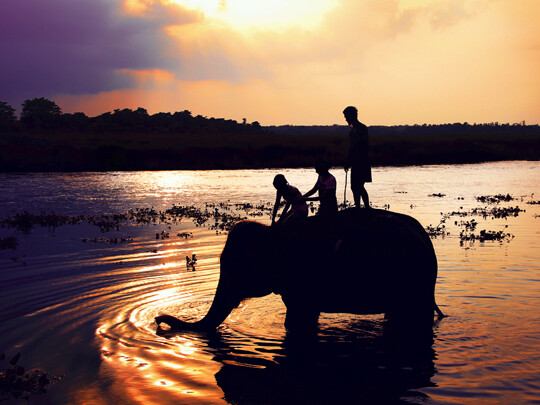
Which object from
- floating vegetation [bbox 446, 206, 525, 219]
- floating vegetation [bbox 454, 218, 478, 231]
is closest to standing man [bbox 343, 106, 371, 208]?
floating vegetation [bbox 454, 218, 478, 231]

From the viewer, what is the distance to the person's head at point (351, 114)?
10.3 meters

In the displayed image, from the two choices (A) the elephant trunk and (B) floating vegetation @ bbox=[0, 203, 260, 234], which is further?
(B) floating vegetation @ bbox=[0, 203, 260, 234]

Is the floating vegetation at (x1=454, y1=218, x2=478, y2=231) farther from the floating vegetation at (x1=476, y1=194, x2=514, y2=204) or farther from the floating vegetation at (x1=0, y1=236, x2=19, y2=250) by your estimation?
the floating vegetation at (x1=0, y1=236, x2=19, y2=250)

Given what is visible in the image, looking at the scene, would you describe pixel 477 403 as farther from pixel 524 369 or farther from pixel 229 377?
pixel 229 377

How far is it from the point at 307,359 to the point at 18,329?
16.0 feet

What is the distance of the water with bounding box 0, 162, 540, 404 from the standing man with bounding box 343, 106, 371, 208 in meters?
2.38

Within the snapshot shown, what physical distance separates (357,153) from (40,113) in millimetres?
114857

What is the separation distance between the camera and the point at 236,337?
362 inches

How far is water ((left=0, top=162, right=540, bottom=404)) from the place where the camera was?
23.7 feet

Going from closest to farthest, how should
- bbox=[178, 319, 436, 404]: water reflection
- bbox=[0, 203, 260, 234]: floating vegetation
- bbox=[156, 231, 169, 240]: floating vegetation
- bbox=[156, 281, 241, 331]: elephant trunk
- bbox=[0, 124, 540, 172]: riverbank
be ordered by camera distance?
bbox=[178, 319, 436, 404]: water reflection → bbox=[156, 281, 241, 331]: elephant trunk → bbox=[156, 231, 169, 240]: floating vegetation → bbox=[0, 203, 260, 234]: floating vegetation → bbox=[0, 124, 540, 172]: riverbank

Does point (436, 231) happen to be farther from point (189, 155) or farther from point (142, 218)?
point (189, 155)

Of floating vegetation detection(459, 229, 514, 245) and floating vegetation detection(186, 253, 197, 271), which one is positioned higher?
floating vegetation detection(459, 229, 514, 245)

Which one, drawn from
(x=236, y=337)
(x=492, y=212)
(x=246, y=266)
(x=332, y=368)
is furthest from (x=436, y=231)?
(x=332, y=368)

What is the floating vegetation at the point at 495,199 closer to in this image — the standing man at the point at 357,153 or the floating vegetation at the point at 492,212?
the floating vegetation at the point at 492,212
